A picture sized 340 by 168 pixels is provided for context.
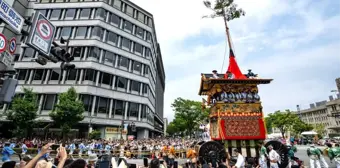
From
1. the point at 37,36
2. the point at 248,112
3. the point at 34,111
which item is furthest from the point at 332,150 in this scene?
the point at 34,111

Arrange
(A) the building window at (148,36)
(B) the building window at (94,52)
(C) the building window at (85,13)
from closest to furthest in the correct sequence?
1. (B) the building window at (94,52)
2. (C) the building window at (85,13)
3. (A) the building window at (148,36)

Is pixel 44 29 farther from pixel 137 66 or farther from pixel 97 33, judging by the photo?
pixel 137 66

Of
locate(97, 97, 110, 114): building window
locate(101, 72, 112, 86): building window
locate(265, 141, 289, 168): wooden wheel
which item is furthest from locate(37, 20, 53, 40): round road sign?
locate(101, 72, 112, 86): building window

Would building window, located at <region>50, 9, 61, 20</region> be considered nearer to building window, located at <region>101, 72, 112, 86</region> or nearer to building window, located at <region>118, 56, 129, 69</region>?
building window, located at <region>118, 56, 129, 69</region>

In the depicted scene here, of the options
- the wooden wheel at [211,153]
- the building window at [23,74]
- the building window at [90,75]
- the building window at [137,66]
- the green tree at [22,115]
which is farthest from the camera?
the building window at [137,66]

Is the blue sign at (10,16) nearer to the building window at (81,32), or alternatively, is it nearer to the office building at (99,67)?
the office building at (99,67)

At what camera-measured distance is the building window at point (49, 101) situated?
32.2 metres

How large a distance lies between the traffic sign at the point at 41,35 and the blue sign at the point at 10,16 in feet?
1.49

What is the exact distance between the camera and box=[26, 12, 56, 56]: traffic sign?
715cm

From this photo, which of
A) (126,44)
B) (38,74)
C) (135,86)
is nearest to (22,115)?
(38,74)

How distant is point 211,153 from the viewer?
9547mm

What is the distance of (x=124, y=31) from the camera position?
129ft

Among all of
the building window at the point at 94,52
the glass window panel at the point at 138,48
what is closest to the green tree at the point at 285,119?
the glass window panel at the point at 138,48

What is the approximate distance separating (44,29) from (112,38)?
101 feet
